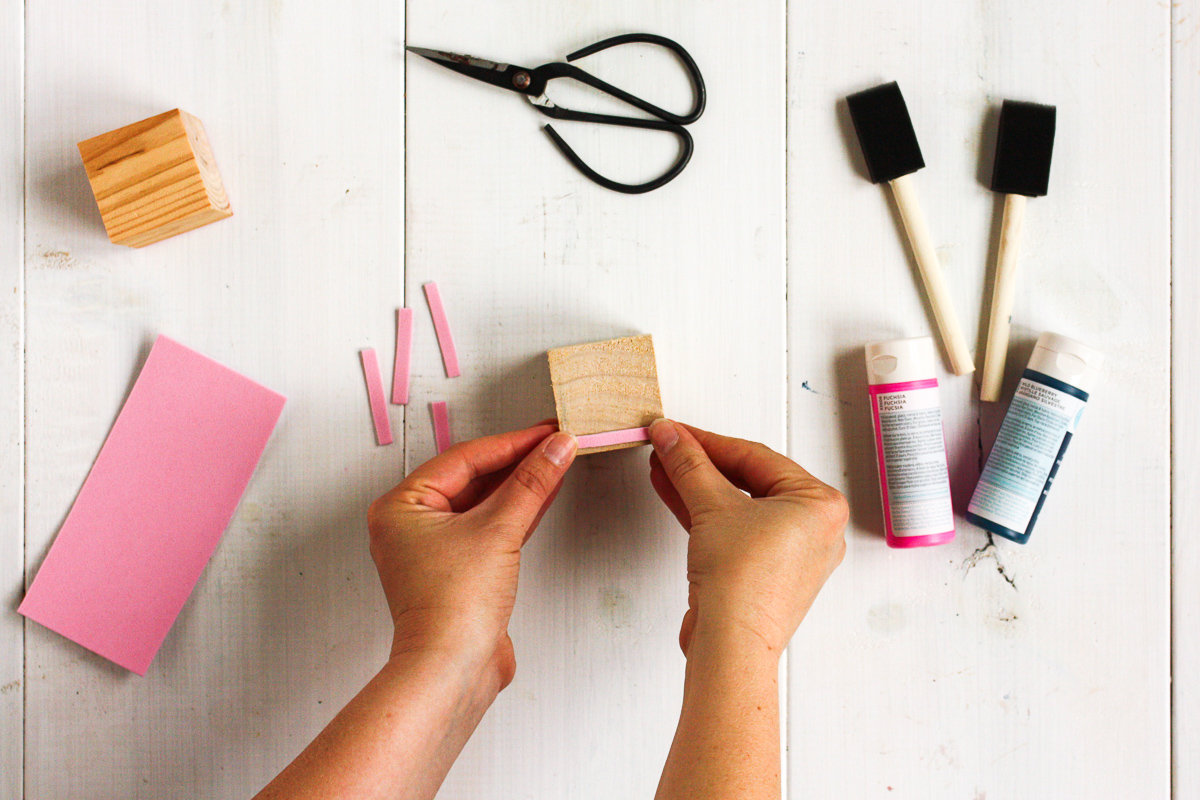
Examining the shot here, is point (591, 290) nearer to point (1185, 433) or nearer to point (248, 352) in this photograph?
point (248, 352)

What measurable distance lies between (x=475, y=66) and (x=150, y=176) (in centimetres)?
34

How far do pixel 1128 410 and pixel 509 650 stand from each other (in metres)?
0.70

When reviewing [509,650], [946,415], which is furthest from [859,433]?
[509,650]

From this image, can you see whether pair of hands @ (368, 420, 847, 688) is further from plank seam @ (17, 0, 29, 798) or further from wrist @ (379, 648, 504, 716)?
plank seam @ (17, 0, 29, 798)

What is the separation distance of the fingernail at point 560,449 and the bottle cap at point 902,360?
12.3 inches

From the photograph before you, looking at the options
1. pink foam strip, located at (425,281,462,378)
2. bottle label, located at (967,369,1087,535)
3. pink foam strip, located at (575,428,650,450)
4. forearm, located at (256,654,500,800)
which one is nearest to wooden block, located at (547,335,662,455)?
pink foam strip, located at (575,428,650,450)

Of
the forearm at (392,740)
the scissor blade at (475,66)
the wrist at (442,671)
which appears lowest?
the forearm at (392,740)

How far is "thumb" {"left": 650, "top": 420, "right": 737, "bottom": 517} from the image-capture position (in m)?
0.63

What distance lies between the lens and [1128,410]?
763mm

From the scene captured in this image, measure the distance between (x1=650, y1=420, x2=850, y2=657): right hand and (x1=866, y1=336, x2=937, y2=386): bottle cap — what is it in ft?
0.45

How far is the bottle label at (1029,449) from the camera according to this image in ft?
2.31

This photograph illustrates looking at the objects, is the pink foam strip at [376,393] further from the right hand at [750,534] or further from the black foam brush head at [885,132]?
the black foam brush head at [885,132]

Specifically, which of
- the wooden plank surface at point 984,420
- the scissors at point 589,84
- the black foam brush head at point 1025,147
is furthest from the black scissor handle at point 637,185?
the black foam brush head at point 1025,147

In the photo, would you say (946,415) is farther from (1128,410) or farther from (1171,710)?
(1171,710)
